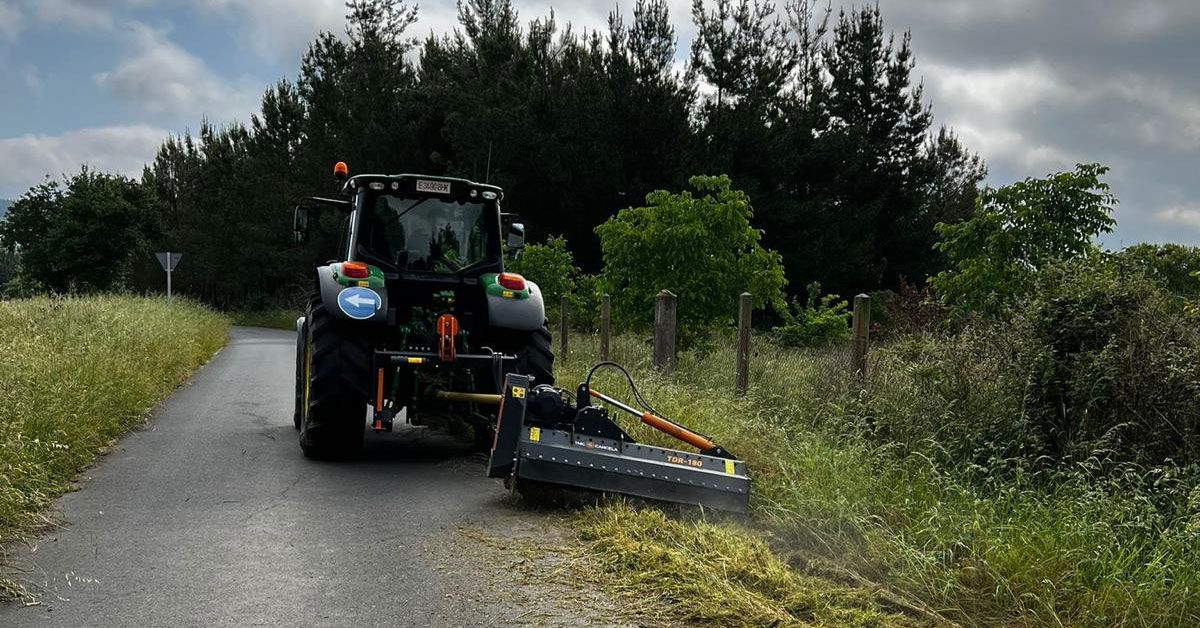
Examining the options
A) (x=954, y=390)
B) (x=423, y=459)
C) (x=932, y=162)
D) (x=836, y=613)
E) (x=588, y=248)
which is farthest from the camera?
(x=932, y=162)

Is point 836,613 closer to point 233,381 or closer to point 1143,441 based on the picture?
point 1143,441

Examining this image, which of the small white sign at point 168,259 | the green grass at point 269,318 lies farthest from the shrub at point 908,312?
the green grass at point 269,318

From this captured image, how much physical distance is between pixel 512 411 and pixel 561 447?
0.39 m

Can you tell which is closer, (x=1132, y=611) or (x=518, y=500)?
(x=1132, y=611)

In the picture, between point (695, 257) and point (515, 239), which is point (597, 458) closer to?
point (515, 239)

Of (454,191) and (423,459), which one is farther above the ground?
(454,191)

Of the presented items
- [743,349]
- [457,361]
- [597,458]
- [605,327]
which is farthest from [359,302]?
[605,327]

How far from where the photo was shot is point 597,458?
6.28 meters

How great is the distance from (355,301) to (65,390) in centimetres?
289

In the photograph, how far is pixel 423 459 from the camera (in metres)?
8.55

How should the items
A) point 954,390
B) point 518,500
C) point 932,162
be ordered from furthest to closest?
point 932,162 → point 954,390 → point 518,500

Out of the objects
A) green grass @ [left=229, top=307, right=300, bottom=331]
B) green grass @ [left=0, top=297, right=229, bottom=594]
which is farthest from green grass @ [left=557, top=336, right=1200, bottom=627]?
green grass @ [left=229, top=307, right=300, bottom=331]

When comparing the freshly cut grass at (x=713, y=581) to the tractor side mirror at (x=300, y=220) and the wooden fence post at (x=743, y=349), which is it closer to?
the wooden fence post at (x=743, y=349)

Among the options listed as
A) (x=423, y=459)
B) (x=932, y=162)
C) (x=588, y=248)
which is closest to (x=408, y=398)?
(x=423, y=459)
